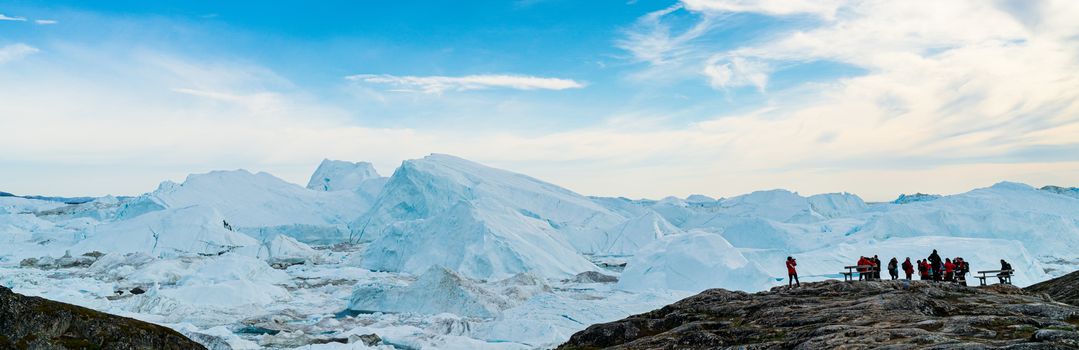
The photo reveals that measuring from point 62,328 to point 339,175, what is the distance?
346 feet

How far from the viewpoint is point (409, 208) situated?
84.0m

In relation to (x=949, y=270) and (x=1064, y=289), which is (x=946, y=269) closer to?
(x=949, y=270)

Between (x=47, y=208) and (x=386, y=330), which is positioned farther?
(x=47, y=208)

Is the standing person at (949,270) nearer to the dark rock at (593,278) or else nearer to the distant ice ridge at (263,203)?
the dark rock at (593,278)

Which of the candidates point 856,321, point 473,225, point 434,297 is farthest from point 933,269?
point 473,225

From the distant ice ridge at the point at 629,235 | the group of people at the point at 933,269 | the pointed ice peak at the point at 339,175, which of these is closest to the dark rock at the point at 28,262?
the distant ice ridge at the point at 629,235

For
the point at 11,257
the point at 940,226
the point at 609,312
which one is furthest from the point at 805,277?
the point at 11,257

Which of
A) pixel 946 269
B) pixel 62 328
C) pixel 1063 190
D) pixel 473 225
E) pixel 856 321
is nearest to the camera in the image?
pixel 856 321

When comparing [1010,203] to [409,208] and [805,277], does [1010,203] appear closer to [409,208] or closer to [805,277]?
[805,277]

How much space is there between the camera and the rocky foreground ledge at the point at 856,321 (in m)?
11.9

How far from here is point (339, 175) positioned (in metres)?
119

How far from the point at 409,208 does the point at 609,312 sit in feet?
173

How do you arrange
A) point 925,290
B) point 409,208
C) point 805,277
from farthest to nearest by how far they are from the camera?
point 409,208, point 805,277, point 925,290

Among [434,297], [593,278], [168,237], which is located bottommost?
[593,278]
